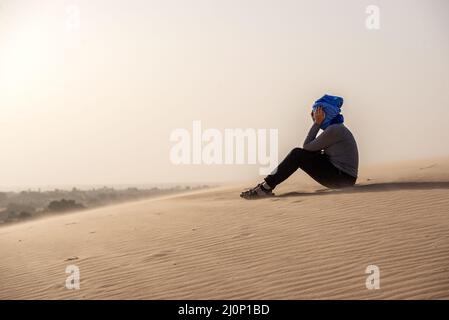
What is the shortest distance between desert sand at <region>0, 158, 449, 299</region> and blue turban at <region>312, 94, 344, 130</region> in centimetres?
120

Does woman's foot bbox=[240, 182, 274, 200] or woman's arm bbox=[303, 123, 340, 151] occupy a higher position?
woman's arm bbox=[303, 123, 340, 151]

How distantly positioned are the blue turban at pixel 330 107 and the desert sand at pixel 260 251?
1196 mm

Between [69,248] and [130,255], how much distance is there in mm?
1455

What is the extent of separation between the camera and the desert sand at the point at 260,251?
530 centimetres

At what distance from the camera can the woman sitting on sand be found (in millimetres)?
8969

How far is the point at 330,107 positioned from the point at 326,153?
29.5 inches

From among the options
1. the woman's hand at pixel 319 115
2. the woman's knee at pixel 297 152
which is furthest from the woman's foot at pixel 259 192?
the woman's hand at pixel 319 115

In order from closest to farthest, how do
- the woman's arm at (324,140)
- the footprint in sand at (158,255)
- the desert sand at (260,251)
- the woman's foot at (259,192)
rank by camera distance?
1. the desert sand at (260,251)
2. the footprint in sand at (158,255)
3. the woman's arm at (324,140)
4. the woman's foot at (259,192)

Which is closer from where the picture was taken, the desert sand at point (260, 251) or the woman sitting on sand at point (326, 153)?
the desert sand at point (260, 251)

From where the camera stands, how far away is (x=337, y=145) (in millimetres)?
9047

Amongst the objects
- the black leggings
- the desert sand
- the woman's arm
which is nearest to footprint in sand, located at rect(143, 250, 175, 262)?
the desert sand

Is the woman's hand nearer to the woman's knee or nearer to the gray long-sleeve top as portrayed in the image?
the gray long-sleeve top

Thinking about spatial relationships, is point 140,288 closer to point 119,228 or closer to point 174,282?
point 174,282

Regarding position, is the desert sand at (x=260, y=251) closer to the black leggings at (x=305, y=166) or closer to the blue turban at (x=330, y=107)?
the black leggings at (x=305, y=166)
